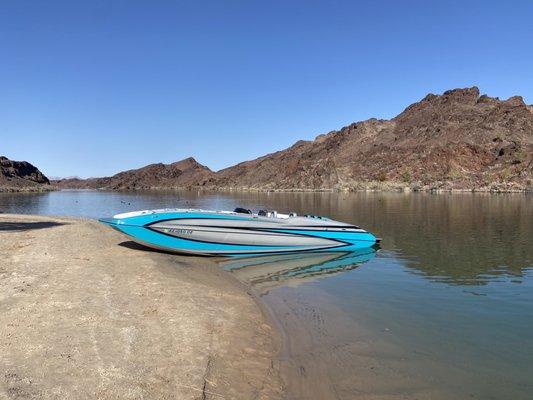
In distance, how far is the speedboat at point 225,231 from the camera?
1936cm

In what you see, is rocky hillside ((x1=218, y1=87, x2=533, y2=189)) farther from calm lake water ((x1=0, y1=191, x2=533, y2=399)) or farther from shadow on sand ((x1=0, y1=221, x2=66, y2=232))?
shadow on sand ((x1=0, y1=221, x2=66, y2=232))

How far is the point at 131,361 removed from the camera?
7.32 m

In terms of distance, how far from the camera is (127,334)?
852cm

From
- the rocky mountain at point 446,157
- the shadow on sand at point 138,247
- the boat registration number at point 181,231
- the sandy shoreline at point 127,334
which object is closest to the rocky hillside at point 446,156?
the rocky mountain at point 446,157

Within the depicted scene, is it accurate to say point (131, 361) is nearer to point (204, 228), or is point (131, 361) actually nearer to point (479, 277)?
point (204, 228)

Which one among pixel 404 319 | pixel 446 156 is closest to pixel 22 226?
pixel 404 319

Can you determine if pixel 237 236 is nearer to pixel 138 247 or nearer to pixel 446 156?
pixel 138 247

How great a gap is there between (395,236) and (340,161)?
161913 mm

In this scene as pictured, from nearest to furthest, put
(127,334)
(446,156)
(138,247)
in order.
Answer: (127,334), (138,247), (446,156)

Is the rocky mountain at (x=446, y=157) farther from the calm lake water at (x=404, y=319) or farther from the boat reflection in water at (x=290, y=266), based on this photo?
the calm lake water at (x=404, y=319)

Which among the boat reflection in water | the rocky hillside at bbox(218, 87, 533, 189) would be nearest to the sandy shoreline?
the boat reflection in water

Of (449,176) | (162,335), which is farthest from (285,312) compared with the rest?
→ (449,176)

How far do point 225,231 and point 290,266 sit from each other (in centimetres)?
332

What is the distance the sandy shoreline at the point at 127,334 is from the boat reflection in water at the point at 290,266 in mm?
1662
